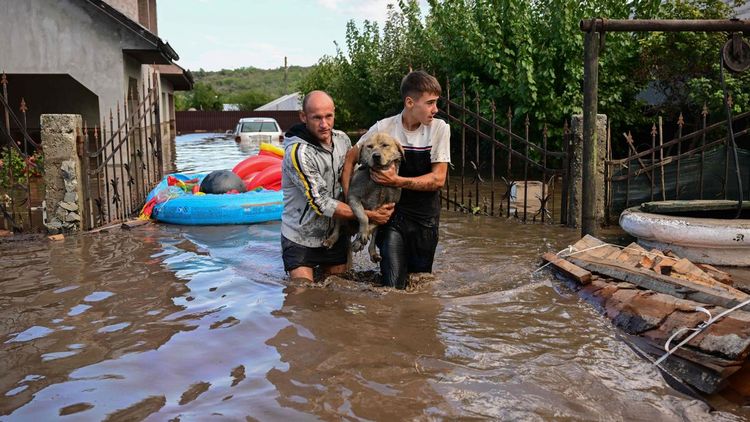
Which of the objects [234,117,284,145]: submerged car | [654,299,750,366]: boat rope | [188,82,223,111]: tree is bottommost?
[654,299,750,366]: boat rope

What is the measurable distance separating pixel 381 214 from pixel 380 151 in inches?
21.2

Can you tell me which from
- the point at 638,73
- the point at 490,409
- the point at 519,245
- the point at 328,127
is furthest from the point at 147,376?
the point at 638,73

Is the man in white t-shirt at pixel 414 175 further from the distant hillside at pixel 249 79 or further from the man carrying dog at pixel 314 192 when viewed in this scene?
the distant hillside at pixel 249 79

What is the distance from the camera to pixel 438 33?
1667cm

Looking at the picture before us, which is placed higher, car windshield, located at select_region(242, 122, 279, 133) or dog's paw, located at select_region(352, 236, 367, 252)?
car windshield, located at select_region(242, 122, 279, 133)

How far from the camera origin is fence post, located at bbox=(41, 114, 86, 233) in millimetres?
Answer: 8570

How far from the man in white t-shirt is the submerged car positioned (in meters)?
21.2

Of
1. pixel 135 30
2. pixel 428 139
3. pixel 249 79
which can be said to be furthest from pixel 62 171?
pixel 249 79

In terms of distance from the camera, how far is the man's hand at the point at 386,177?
500cm

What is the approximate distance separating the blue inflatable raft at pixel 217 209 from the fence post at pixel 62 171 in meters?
1.42

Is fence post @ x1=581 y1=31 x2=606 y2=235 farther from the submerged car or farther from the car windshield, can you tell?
the car windshield

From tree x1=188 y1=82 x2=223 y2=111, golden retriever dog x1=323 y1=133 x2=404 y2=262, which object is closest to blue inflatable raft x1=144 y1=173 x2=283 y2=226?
golden retriever dog x1=323 y1=133 x2=404 y2=262

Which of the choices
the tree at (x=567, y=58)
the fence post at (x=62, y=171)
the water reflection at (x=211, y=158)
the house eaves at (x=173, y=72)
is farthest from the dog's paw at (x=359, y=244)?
the house eaves at (x=173, y=72)

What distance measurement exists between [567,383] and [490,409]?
600 mm
